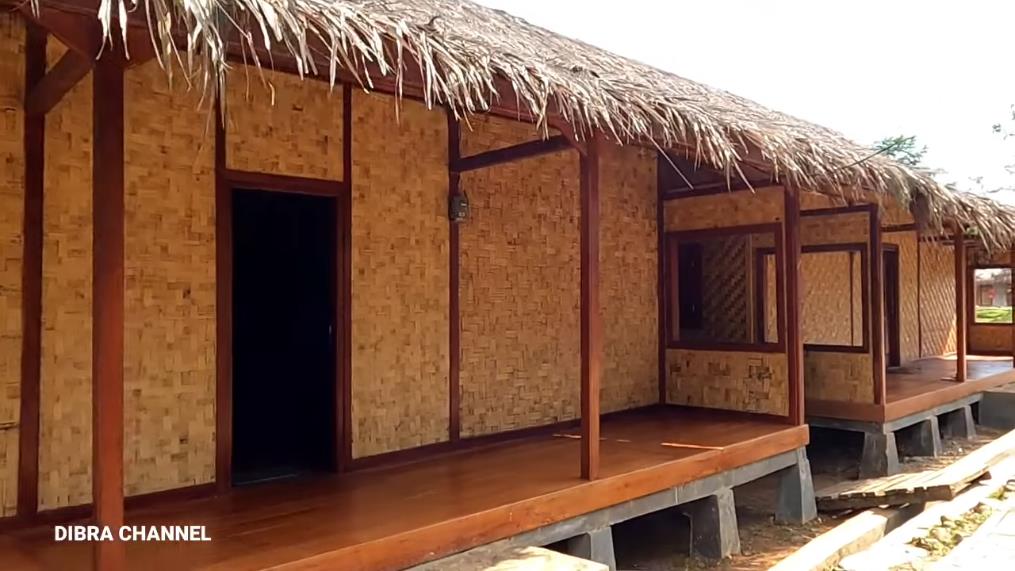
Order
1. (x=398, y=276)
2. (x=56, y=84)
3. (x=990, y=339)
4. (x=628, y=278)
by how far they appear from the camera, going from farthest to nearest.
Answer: (x=990, y=339) → (x=628, y=278) → (x=398, y=276) → (x=56, y=84)

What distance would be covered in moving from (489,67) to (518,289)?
2.46 meters

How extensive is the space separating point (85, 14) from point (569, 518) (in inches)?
119

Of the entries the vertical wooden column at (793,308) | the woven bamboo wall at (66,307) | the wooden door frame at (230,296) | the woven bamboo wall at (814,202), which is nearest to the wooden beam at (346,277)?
the wooden door frame at (230,296)

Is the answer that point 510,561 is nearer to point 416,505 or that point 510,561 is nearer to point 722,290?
point 416,505

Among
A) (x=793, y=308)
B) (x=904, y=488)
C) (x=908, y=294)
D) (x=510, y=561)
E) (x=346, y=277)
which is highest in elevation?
(x=346, y=277)

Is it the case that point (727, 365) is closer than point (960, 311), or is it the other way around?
point (727, 365)

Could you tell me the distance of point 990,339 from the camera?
42.7 feet

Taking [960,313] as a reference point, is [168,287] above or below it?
above

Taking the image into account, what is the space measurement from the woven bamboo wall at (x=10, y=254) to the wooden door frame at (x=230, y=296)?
34.0 inches

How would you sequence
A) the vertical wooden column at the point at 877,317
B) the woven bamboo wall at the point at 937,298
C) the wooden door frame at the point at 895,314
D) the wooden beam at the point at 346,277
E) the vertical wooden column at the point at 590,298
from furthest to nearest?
the woven bamboo wall at the point at 937,298, the wooden door frame at the point at 895,314, the vertical wooden column at the point at 877,317, the wooden beam at the point at 346,277, the vertical wooden column at the point at 590,298

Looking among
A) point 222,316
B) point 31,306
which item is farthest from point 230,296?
point 31,306

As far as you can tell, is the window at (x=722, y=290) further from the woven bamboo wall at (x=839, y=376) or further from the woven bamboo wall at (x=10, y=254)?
the woven bamboo wall at (x=10, y=254)

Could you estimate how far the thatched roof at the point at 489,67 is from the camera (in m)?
2.38

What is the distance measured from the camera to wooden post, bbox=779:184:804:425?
18.8 feet
